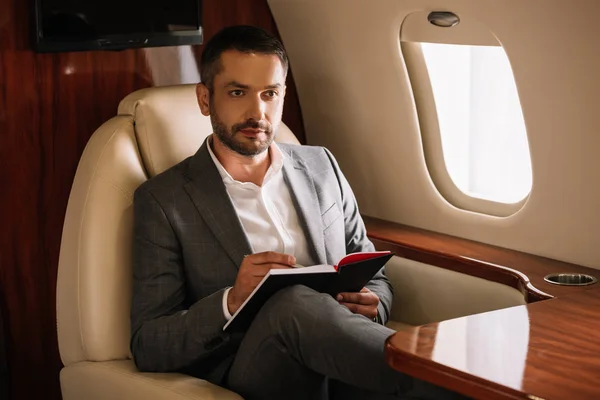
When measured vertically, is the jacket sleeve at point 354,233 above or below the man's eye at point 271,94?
below

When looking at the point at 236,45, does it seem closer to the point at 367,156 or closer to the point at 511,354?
the point at 367,156

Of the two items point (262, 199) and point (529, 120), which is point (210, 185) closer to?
point (262, 199)


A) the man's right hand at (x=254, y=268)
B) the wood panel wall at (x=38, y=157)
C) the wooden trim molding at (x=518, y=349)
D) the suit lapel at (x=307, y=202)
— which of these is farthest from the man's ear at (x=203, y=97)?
the wooden trim molding at (x=518, y=349)

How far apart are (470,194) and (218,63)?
99 centimetres

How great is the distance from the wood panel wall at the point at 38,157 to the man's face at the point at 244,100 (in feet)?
1.57

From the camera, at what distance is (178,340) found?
2.40 m

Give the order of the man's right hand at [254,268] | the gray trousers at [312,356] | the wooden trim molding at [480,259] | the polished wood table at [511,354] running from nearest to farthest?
the polished wood table at [511,354]
the gray trousers at [312,356]
the man's right hand at [254,268]
the wooden trim molding at [480,259]

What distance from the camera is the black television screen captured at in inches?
109

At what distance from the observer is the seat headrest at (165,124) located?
270 centimetres

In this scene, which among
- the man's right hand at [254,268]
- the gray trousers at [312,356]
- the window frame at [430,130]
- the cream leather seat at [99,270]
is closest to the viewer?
the gray trousers at [312,356]

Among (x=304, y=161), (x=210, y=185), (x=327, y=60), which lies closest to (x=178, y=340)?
(x=210, y=185)

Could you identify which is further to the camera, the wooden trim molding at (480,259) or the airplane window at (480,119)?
the airplane window at (480,119)

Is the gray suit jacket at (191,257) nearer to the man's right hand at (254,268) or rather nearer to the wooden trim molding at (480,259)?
the man's right hand at (254,268)

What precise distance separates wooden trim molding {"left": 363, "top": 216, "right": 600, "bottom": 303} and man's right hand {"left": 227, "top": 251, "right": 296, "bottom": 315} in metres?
0.67
